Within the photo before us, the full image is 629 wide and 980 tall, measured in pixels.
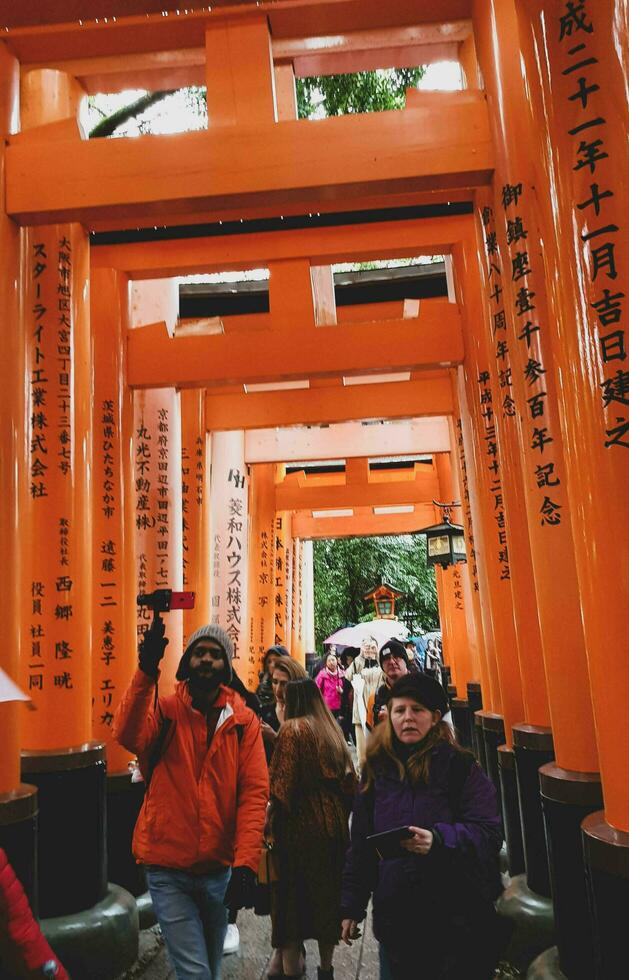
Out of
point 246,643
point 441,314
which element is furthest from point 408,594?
point 441,314

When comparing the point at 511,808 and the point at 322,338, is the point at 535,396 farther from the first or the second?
the point at 322,338

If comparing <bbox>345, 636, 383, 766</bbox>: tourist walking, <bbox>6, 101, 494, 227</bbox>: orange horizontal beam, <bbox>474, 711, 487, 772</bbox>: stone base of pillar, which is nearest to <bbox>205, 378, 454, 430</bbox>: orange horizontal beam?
<bbox>345, 636, 383, 766</bbox>: tourist walking

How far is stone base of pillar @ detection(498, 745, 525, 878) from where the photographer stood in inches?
193

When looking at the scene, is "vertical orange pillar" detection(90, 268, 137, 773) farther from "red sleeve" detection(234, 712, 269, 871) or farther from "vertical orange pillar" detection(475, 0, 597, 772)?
"vertical orange pillar" detection(475, 0, 597, 772)

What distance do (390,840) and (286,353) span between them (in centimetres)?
468

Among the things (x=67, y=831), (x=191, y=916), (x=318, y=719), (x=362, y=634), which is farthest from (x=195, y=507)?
(x=191, y=916)

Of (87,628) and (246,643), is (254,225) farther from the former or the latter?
(246,643)

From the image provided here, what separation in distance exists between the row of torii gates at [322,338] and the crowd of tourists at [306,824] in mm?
426

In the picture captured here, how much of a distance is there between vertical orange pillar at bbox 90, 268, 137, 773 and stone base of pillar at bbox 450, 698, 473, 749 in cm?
592

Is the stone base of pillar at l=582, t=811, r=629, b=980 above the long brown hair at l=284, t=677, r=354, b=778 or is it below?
below

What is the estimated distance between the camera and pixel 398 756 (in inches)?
109

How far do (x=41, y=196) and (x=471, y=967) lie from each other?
3.96 metres

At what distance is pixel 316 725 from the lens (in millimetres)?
3922

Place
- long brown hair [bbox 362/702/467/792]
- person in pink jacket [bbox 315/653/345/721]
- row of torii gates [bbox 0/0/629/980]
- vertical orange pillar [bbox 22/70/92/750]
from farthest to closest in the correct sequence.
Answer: person in pink jacket [bbox 315/653/345/721], vertical orange pillar [bbox 22/70/92/750], long brown hair [bbox 362/702/467/792], row of torii gates [bbox 0/0/629/980]
